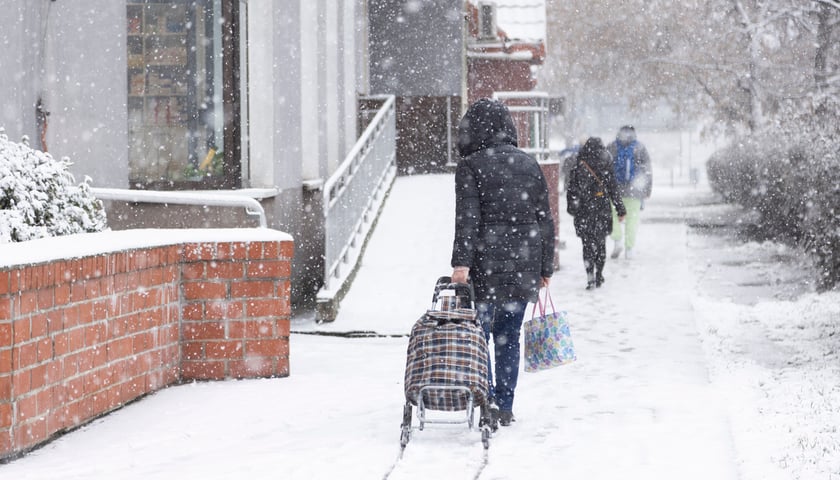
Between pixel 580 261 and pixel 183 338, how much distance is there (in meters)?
10.00

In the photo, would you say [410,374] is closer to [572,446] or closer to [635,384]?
[572,446]

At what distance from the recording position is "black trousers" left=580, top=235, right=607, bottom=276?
13.5m

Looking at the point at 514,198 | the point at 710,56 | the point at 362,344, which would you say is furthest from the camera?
the point at 710,56

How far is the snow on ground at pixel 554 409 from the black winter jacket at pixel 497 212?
2.67 ft

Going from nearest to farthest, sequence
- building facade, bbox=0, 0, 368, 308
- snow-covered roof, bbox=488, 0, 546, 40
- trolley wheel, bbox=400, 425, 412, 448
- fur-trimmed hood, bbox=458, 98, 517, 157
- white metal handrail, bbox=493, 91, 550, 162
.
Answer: trolley wheel, bbox=400, 425, 412, 448
fur-trimmed hood, bbox=458, 98, 517, 157
building facade, bbox=0, 0, 368, 308
white metal handrail, bbox=493, 91, 550, 162
snow-covered roof, bbox=488, 0, 546, 40

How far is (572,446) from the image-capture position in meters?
6.18

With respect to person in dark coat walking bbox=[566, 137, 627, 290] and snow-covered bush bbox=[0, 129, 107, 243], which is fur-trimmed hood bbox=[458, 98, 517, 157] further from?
person in dark coat walking bbox=[566, 137, 627, 290]

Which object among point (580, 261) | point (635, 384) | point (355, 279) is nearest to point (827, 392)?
point (635, 384)

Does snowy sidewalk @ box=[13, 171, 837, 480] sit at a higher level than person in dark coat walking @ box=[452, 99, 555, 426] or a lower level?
lower

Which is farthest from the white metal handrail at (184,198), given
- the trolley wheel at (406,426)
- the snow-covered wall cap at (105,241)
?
the trolley wheel at (406,426)

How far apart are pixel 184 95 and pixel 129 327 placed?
5.01 meters

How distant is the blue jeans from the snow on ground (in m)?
0.22

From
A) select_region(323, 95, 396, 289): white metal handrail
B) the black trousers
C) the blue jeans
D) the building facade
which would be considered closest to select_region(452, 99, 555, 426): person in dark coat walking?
the blue jeans

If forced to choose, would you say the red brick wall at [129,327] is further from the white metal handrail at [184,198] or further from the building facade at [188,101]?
Result: the building facade at [188,101]
